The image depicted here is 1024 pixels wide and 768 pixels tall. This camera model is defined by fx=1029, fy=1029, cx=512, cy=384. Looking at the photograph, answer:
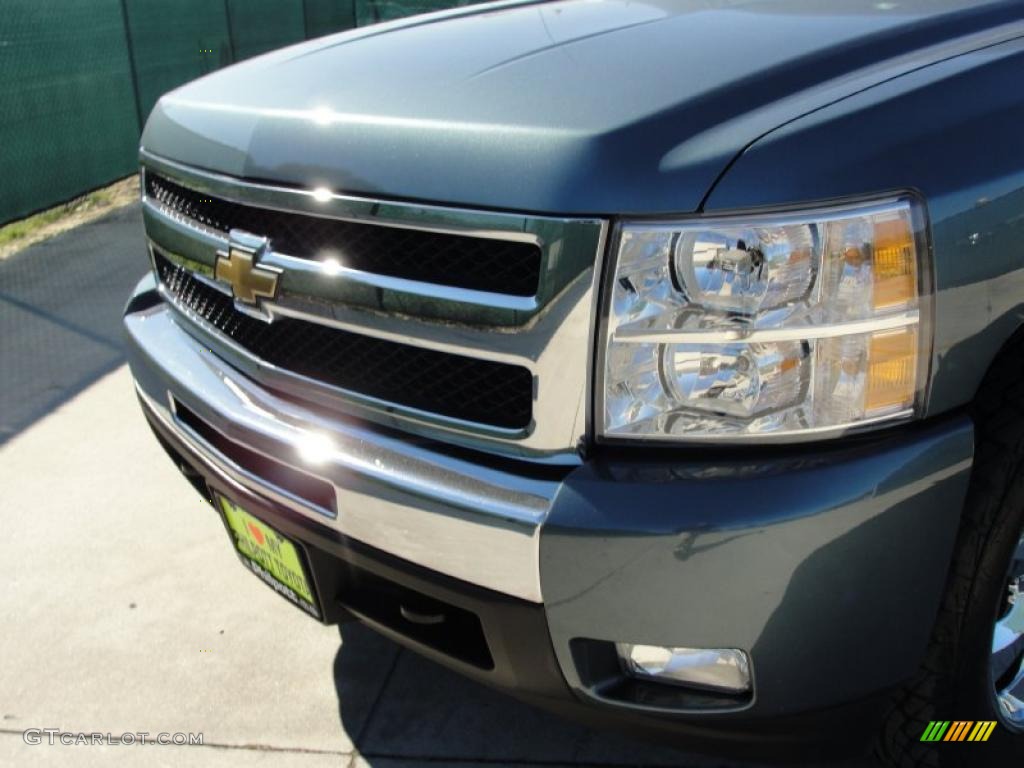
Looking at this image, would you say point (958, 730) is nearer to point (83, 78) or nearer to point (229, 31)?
point (83, 78)

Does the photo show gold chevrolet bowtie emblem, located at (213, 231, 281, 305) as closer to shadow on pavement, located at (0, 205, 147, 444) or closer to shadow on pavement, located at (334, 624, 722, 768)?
shadow on pavement, located at (334, 624, 722, 768)

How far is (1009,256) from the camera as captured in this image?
165cm

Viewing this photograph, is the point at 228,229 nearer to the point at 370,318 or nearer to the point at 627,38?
the point at 370,318

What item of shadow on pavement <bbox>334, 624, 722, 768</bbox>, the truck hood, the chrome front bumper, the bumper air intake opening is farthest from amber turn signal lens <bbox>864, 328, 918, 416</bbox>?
shadow on pavement <bbox>334, 624, 722, 768</bbox>

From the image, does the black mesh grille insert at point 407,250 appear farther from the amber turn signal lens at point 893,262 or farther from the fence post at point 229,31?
the fence post at point 229,31

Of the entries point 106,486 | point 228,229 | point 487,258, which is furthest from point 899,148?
point 106,486

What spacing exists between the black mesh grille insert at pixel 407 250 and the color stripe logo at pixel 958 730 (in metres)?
1.07

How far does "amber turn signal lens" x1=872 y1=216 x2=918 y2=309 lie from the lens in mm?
1527

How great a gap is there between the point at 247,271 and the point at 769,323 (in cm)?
106

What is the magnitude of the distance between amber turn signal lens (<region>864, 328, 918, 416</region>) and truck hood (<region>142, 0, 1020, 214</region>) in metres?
0.31

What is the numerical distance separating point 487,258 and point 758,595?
68 centimetres

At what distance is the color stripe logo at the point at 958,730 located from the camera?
6.07 ft

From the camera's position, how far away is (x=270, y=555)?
2.23 m

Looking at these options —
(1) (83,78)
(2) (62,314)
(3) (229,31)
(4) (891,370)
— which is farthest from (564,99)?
(3) (229,31)
